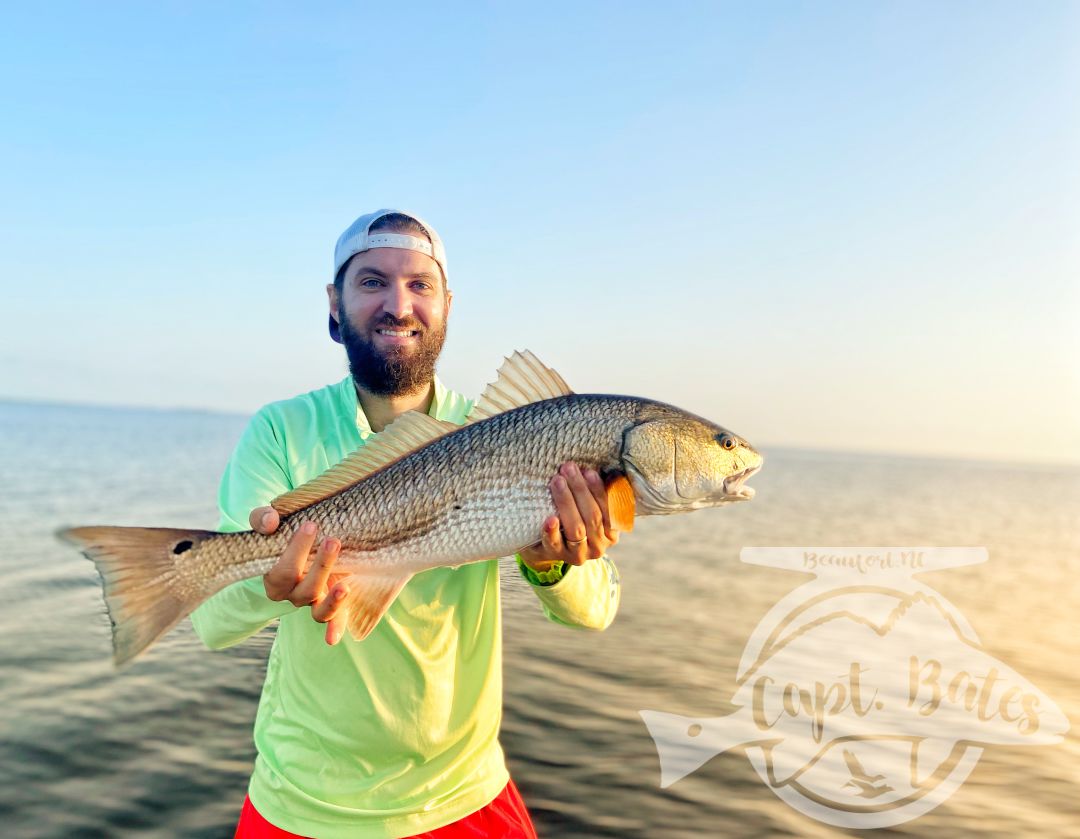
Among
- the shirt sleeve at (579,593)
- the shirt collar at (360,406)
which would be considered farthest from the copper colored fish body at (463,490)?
the shirt collar at (360,406)

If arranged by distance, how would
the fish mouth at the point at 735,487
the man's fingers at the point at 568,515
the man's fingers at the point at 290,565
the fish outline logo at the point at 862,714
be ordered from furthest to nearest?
the fish outline logo at the point at 862,714 → the fish mouth at the point at 735,487 → the man's fingers at the point at 568,515 → the man's fingers at the point at 290,565

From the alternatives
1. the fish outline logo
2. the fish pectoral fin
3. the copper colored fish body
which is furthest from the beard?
the fish outline logo

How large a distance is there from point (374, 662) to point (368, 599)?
0.41 m

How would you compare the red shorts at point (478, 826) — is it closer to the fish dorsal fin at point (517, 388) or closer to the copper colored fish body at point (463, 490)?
the copper colored fish body at point (463, 490)

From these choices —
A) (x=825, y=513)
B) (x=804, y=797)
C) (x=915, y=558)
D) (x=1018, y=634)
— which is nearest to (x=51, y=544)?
(x=804, y=797)

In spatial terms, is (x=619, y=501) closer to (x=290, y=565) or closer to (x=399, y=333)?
(x=290, y=565)

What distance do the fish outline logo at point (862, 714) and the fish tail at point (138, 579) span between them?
581 cm

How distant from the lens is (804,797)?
7.21 m

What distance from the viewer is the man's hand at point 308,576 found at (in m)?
3.23

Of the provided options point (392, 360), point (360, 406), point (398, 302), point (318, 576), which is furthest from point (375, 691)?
point (398, 302)

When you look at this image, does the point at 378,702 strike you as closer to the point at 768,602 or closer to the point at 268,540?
the point at 268,540

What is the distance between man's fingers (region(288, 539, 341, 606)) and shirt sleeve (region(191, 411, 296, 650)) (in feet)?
0.70

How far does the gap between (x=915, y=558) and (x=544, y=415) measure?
780 inches

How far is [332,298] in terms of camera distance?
4684mm
